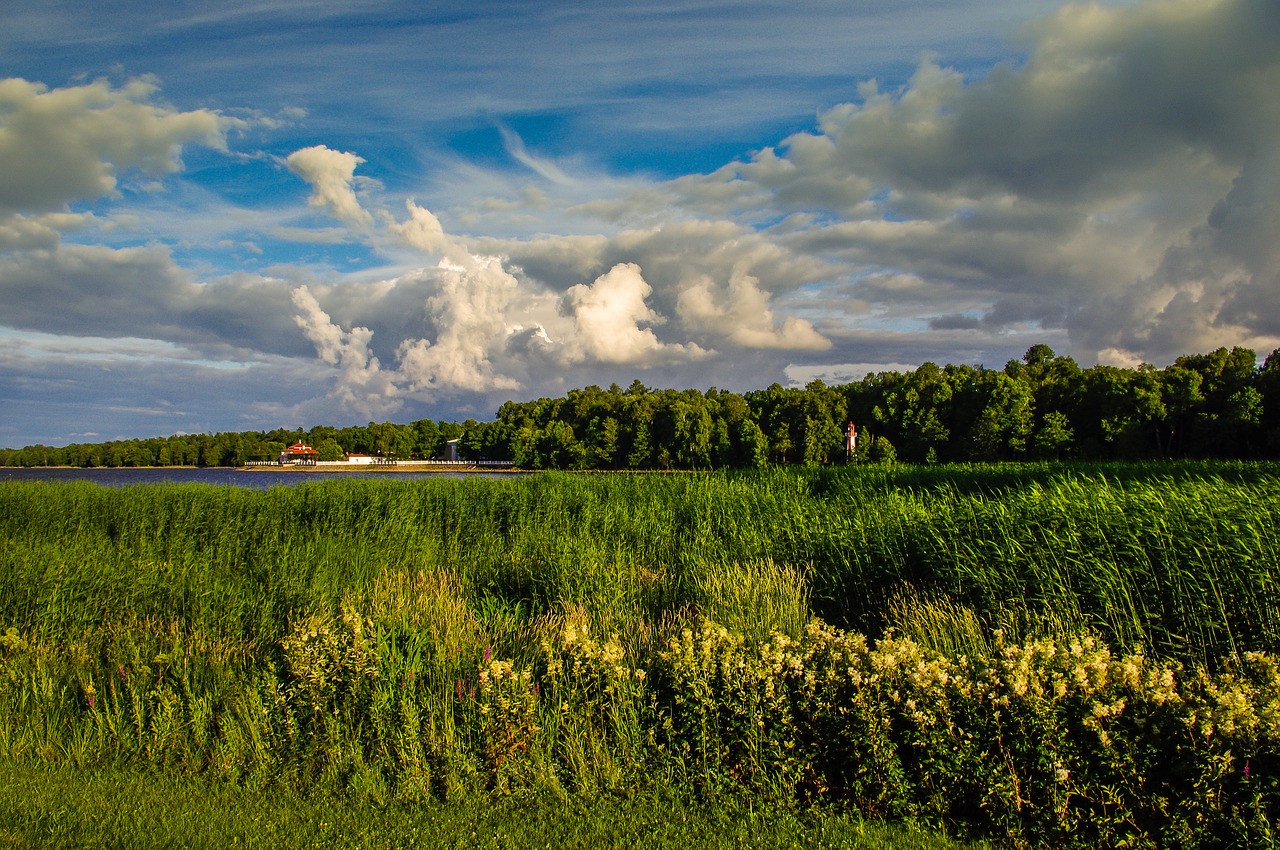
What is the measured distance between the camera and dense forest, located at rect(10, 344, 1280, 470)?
50656 millimetres

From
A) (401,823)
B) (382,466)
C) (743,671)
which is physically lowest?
(382,466)

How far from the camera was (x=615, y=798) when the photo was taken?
5.16 metres

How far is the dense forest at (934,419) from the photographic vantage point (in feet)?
166

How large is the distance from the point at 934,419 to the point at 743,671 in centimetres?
6565

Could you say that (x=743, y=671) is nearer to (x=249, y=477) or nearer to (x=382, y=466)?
(x=249, y=477)

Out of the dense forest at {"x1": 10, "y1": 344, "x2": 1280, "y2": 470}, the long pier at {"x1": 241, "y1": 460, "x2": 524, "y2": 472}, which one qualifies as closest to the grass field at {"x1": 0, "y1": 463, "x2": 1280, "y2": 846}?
the dense forest at {"x1": 10, "y1": 344, "x2": 1280, "y2": 470}

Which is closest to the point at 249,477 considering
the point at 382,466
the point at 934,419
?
the point at 382,466

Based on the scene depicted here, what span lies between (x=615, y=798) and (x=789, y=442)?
72457mm

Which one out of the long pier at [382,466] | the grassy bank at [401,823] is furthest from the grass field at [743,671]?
the long pier at [382,466]

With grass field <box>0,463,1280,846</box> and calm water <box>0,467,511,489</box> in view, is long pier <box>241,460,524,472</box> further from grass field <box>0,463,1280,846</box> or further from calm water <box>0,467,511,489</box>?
grass field <box>0,463,1280,846</box>

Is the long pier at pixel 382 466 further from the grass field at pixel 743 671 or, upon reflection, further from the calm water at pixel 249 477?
the grass field at pixel 743 671

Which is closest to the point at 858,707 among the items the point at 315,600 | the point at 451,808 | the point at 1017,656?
the point at 1017,656

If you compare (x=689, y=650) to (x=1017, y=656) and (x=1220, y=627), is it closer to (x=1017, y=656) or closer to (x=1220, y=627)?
(x=1017, y=656)

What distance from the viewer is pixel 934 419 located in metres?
65.9
